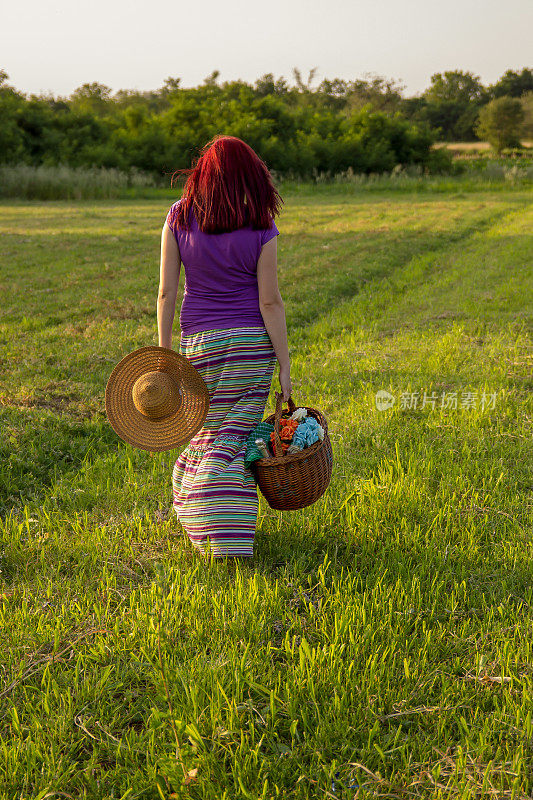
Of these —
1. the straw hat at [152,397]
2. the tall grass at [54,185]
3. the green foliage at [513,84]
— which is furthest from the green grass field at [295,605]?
the green foliage at [513,84]

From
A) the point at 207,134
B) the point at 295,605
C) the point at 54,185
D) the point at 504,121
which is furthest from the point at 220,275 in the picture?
the point at 504,121

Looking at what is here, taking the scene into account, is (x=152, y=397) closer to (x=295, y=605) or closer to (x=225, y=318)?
(x=225, y=318)

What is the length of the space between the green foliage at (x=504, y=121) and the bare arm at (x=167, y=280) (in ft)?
241

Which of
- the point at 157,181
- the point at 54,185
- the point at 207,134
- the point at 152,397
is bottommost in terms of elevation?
the point at 152,397

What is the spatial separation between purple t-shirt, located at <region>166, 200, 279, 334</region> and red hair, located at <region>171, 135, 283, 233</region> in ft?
0.17

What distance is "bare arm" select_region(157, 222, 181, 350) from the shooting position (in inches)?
130

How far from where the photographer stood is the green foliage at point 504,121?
225ft

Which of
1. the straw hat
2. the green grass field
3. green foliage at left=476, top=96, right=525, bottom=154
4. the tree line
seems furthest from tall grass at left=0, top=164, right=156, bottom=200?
green foliage at left=476, top=96, right=525, bottom=154

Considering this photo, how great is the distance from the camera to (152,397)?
3.00m

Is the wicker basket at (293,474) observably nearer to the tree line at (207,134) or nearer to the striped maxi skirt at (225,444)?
the striped maxi skirt at (225,444)

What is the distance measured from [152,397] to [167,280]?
70 cm

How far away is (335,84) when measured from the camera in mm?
79750

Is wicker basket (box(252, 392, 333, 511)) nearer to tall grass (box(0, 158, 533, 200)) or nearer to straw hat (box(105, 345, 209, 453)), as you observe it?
straw hat (box(105, 345, 209, 453))

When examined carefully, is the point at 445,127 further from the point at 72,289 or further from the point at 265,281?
the point at 265,281
